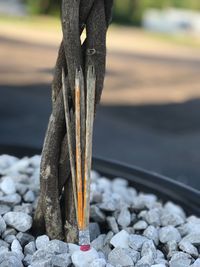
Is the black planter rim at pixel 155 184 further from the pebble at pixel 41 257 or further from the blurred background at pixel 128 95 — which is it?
the pebble at pixel 41 257

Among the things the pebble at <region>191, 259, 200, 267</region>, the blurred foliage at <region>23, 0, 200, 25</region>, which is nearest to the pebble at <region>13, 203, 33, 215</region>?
the pebble at <region>191, 259, 200, 267</region>

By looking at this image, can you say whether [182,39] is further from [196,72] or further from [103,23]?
[103,23]

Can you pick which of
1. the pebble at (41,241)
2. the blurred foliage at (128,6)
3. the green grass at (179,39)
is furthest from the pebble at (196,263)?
the blurred foliage at (128,6)

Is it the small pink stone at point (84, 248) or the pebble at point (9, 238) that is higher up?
the small pink stone at point (84, 248)

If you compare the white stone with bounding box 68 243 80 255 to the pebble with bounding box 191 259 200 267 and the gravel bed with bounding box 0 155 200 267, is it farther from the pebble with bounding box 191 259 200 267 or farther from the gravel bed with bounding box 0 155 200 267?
the pebble with bounding box 191 259 200 267

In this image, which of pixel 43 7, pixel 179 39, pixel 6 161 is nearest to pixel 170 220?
pixel 6 161

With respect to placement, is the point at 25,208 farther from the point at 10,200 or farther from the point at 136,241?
the point at 136,241
